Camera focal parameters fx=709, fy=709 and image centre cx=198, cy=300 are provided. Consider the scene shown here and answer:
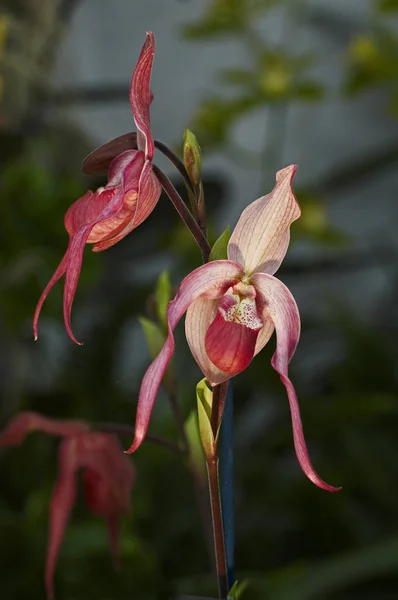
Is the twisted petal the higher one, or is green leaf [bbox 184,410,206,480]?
the twisted petal

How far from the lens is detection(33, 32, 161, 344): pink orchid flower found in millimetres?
214

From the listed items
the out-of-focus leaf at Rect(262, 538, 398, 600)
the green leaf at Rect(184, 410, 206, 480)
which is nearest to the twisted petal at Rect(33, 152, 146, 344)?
the green leaf at Rect(184, 410, 206, 480)

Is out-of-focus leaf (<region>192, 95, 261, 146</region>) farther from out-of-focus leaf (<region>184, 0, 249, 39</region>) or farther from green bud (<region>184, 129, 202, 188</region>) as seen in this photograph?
green bud (<region>184, 129, 202, 188</region>)

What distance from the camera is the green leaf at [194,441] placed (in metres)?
0.32

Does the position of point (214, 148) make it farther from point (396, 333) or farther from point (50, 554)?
point (50, 554)

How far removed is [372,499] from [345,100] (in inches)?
32.8

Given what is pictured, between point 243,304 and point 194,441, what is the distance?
11 centimetres

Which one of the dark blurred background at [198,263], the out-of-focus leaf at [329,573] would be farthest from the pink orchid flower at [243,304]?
the out-of-focus leaf at [329,573]

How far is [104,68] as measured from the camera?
1290mm

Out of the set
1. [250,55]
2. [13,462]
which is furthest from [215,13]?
[13,462]

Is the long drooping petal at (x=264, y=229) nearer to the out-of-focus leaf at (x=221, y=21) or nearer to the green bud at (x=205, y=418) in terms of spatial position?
the green bud at (x=205, y=418)

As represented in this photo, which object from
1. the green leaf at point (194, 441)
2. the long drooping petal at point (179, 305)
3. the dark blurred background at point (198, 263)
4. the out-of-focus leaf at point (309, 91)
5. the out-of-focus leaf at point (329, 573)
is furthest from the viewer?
the out-of-focus leaf at point (309, 91)

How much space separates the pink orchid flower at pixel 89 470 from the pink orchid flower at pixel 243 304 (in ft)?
0.62

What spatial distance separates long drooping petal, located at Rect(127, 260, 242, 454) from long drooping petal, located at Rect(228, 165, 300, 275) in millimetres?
12
